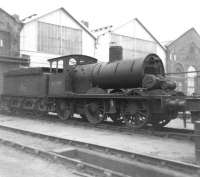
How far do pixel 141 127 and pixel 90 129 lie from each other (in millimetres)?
2005

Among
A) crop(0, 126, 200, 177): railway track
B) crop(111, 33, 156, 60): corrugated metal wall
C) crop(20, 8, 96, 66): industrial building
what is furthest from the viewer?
crop(111, 33, 156, 60): corrugated metal wall

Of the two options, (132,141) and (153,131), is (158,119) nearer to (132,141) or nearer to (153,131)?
(153,131)

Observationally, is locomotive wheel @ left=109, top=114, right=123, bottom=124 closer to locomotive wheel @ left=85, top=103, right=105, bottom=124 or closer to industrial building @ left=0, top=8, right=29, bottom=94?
locomotive wheel @ left=85, top=103, right=105, bottom=124

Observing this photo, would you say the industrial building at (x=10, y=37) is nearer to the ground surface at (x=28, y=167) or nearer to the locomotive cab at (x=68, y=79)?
the locomotive cab at (x=68, y=79)

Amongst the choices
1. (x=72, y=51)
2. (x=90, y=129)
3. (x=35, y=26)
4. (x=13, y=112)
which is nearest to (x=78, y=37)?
(x=72, y=51)

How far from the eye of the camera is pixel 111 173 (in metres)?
5.98

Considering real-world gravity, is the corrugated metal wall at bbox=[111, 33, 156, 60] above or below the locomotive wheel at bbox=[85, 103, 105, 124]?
above

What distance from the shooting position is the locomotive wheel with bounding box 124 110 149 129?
1114 centimetres

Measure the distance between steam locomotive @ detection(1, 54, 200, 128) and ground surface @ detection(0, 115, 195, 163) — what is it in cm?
103

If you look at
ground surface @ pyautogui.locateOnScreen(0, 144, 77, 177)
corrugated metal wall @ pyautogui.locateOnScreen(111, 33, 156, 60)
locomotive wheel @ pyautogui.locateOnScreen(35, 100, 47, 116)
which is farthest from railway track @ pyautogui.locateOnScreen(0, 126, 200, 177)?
corrugated metal wall @ pyautogui.locateOnScreen(111, 33, 156, 60)

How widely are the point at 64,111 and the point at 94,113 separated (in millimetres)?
2002

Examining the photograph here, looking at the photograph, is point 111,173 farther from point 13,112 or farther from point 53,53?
point 53,53

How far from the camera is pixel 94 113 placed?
13.3 m

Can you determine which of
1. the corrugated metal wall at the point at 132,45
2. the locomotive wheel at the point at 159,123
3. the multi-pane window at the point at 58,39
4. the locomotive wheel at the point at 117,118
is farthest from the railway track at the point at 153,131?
the corrugated metal wall at the point at 132,45
